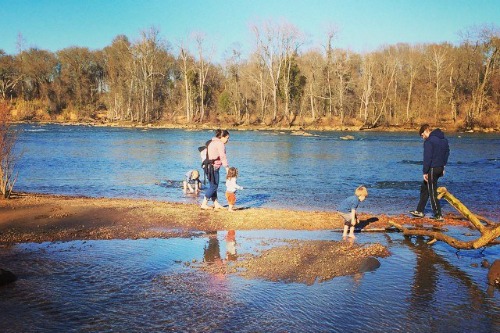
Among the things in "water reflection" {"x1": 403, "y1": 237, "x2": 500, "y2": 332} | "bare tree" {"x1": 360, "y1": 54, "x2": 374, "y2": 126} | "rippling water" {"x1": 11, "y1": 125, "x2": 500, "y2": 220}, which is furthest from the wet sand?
"bare tree" {"x1": 360, "y1": 54, "x2": 374, "y2": 126}

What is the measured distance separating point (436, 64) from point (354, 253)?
74.3m

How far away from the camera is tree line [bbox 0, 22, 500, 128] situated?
234 ft

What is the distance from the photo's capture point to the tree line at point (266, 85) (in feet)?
234

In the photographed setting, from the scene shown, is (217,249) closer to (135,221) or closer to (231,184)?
(135,221)

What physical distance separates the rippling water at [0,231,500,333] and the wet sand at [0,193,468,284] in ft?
1.40

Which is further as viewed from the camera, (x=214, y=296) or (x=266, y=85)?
(x=266, y=85)

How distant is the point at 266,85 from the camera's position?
77500mm

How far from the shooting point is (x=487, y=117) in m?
64.4

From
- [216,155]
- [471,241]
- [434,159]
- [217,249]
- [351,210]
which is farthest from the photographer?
[216,155]

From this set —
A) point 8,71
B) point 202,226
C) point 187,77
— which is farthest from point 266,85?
point 202,226

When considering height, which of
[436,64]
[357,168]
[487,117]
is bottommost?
[357,168]

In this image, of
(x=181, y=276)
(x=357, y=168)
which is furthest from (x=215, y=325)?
(x=357, y=168)

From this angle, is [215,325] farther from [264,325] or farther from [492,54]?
[492,54]

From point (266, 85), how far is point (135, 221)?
2727 inches
